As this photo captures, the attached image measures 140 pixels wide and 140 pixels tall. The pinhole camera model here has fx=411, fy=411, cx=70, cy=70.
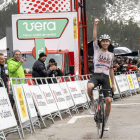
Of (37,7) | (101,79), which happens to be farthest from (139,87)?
(101,79)

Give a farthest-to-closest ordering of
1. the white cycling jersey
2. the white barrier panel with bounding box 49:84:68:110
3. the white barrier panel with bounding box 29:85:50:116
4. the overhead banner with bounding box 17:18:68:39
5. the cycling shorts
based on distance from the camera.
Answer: the overhead banner with bounding box 17:18:68:39, the white barrier panel with bounding box 49:84:68:110, the white barrier panel with bounding box 29:85:50:116, the white cycling jersey, the cycling shorts

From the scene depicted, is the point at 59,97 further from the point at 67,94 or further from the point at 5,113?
the point at 5,113

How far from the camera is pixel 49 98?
11039 mm

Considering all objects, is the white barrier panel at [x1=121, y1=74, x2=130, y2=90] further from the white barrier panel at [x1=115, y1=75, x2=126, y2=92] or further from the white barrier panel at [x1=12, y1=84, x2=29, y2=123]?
the white barrier panel at [x1=12, y1=84, x2=29, y2=123]

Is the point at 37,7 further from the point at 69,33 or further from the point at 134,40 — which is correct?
the point at 134,40

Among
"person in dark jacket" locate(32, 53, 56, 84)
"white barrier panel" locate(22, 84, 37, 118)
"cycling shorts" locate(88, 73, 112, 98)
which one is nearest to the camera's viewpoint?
"cycling shorts" locate(88, 73, 112, 98)

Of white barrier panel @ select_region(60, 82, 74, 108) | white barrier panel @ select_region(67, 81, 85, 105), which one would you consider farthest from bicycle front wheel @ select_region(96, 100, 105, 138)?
white barrier panel @ select_region(67, 81, 85, 105)

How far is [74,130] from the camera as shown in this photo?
9.23 meters

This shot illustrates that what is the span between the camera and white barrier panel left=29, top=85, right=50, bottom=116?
9.96 meters

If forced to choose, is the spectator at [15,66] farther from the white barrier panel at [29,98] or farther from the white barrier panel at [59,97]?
the white barrier panel at [59,97]

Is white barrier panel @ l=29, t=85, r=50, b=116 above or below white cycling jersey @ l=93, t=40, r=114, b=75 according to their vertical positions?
below

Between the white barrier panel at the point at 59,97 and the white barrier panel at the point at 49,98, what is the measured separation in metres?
0.31

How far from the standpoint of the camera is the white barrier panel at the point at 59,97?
11.6m

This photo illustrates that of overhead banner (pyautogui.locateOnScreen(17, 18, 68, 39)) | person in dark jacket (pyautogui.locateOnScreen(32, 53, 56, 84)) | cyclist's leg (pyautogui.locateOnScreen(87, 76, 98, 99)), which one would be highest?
overhead banner (pyautogui.locateOnScreen(17, 18, 68, 39))
